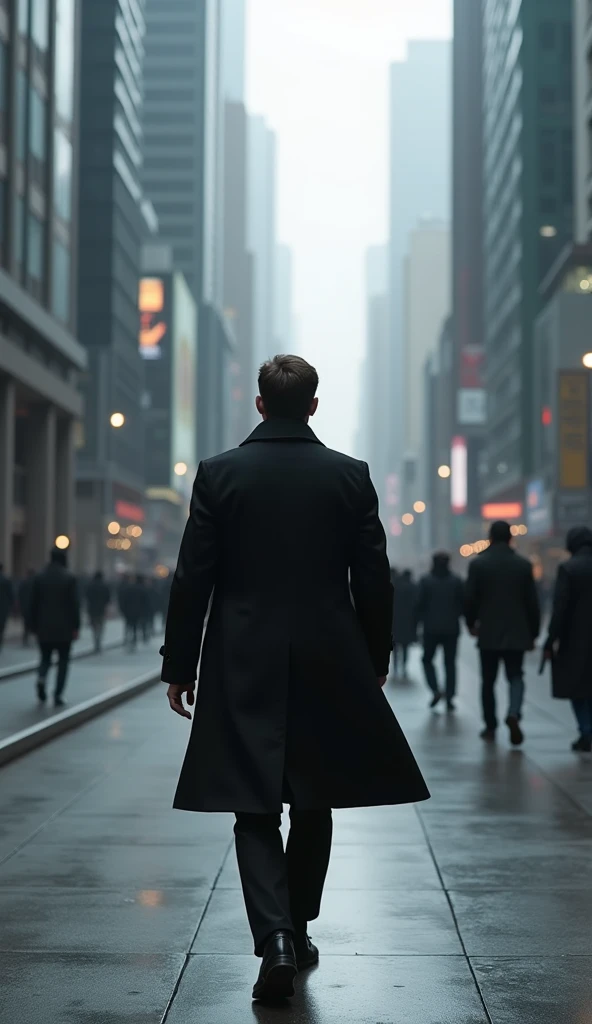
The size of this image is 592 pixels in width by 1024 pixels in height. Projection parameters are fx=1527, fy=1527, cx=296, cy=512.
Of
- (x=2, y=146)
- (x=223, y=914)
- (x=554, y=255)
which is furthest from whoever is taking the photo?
(x=554, y=255)

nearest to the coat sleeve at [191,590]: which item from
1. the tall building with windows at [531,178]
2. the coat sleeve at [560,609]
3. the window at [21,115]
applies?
the coat sleeve at [560,609]

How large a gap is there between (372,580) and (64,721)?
10.3 metres

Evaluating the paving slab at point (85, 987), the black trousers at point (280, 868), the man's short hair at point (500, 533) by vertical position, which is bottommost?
the paving slab at point (85, 987)

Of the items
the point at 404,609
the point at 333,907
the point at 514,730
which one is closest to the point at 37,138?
the point at 404,609

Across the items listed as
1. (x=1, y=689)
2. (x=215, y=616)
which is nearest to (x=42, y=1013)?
(x=215, y=616)

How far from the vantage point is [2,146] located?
148 feet

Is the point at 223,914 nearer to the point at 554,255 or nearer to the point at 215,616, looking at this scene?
the point at 215,616

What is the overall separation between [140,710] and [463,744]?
18.3ft

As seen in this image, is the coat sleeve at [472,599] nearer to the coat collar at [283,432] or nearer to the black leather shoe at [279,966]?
the coat collar at [283,432]

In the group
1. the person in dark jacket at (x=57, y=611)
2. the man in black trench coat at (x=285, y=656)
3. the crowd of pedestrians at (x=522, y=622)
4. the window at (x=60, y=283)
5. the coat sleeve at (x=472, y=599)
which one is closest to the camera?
the man in black trench coat at (x=285, y=656)

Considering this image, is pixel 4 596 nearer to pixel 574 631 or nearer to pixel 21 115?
pixel 574 631

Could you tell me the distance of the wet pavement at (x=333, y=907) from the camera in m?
4.84

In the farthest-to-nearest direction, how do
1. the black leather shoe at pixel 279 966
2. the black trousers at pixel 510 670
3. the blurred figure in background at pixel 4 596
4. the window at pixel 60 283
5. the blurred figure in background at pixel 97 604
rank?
the window at pixel 60 283, the blurred figure in background at pixel 97 604, the blurred figure in background at pixel 4 596, the black trousers at pixel 510 670, the black leather shoe at pixel 279 966

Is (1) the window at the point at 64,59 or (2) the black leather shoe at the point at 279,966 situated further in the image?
(1) the window at the point at 64,59
